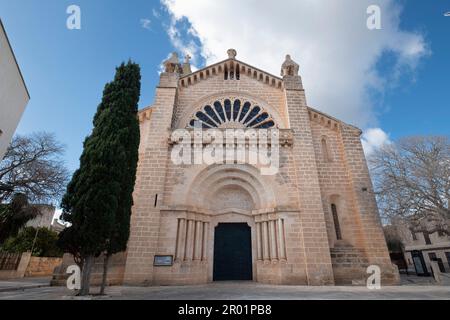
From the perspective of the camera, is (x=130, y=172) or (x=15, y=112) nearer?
(x=130, y=172)

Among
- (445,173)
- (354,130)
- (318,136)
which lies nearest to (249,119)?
(318,136)

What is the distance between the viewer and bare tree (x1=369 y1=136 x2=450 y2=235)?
36.2ft

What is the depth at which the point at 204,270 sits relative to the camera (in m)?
10.4

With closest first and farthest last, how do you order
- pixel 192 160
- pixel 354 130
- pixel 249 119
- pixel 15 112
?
pixel 15 112 → pixel 192 160 → pixel 354 130 → pixel 249 119

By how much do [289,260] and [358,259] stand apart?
3.25m

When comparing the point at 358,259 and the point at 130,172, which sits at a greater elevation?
the point at 130,172

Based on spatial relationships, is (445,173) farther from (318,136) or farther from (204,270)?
(204,270)

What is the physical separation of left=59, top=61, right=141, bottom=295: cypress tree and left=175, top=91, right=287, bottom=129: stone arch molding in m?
4.34

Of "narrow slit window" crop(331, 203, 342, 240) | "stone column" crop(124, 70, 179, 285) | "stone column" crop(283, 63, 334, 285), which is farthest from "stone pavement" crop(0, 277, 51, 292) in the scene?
"narrow slit window" crop(331, 203, 342, 240)

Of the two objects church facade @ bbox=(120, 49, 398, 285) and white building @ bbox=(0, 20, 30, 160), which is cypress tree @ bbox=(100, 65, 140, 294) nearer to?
church facade @ bbox=(120, 49, 398, 285)

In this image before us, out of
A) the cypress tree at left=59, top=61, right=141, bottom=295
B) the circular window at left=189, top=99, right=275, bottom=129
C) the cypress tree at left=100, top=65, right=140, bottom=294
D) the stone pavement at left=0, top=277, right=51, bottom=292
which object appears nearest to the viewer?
the cypress tree at left=59, top=61, right=141, bottom=295

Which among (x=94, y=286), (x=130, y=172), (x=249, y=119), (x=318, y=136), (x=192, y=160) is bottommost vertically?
Result: (x=94, y=286)

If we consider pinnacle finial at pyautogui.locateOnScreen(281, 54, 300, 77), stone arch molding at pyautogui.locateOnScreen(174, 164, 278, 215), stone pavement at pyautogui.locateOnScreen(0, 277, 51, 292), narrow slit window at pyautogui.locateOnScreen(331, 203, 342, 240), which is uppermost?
pinnacle finial at pyautogui.locateOnScreen(281, 54, 300, 77)

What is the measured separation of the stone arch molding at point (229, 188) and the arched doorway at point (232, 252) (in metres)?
0.92
